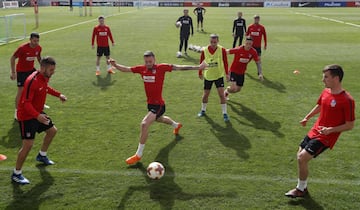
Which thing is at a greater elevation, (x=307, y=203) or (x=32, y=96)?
(x=32, y=96)

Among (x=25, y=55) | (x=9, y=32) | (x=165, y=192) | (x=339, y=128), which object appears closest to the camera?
(x=339, y=128)

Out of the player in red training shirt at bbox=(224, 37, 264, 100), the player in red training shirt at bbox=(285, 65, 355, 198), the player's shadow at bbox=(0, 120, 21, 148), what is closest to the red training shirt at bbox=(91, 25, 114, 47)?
the player in red training shirt at bbox=(224, 37, 264, 100)

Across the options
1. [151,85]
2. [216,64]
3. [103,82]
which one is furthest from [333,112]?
[103,82]

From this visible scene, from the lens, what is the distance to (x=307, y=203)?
5652 mm

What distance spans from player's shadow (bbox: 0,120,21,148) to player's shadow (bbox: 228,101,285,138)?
544 centimetres

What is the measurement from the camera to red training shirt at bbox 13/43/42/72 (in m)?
9.09

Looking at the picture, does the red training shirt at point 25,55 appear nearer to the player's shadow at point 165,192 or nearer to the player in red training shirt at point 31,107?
the player in red training shirt at point 31,107

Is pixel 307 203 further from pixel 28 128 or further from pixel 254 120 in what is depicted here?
pixel 28 128

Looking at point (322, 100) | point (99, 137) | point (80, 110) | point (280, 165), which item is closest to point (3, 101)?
point (80, 110)

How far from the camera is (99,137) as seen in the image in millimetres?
8359

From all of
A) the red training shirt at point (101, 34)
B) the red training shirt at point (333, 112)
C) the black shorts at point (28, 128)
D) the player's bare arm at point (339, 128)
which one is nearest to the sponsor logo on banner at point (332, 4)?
the red training shirt at point (101, 34)

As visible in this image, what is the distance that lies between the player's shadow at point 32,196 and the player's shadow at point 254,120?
16.8ft

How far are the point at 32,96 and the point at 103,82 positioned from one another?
7926 millimetres

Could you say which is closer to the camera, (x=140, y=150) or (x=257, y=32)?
(x=140, y=150)
